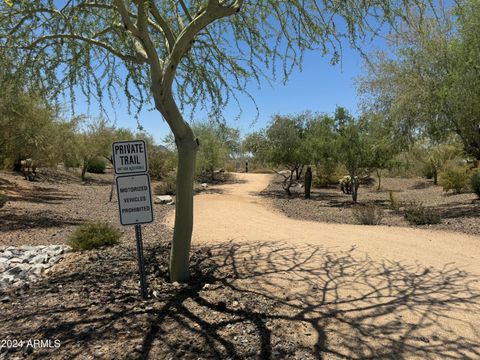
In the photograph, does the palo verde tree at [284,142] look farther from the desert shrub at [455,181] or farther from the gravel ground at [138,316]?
the gravel ground at [138,316]

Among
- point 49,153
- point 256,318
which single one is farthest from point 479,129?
point 49,153

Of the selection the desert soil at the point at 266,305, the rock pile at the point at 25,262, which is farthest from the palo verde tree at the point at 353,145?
the rock pile at the point at 25,262

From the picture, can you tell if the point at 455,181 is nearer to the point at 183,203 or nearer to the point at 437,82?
the point at 437,82

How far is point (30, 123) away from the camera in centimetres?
1750

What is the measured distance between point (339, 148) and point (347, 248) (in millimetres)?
12138

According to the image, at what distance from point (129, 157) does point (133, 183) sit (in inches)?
12.0

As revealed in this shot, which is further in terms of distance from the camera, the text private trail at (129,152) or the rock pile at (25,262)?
the rock pile at (25,262)

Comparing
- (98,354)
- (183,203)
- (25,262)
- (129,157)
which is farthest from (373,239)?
(25,262)

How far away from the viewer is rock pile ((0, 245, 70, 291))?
23.5ft

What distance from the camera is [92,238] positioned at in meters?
8.46

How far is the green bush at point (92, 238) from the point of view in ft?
27.6

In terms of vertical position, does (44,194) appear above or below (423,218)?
above

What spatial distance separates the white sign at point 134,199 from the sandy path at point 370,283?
5.59ft

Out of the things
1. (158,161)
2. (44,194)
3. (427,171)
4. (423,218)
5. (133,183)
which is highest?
(158,161)
